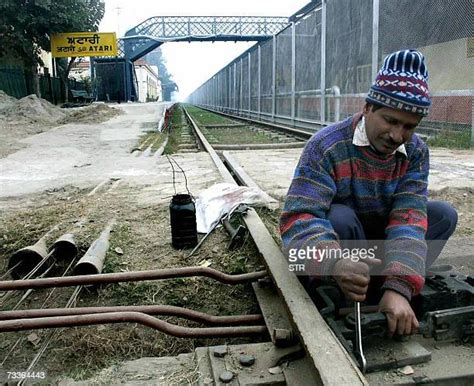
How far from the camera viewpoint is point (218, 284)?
9.44 feet

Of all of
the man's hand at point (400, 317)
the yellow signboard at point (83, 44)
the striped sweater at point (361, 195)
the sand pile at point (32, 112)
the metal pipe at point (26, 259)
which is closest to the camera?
the man's hand at point (400, 317)

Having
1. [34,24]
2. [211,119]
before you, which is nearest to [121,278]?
[211,119]

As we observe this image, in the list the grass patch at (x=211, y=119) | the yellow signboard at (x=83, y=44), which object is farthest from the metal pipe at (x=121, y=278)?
the yellow signboard at (x=83, y=44)

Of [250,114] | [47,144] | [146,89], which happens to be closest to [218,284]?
[47,144]

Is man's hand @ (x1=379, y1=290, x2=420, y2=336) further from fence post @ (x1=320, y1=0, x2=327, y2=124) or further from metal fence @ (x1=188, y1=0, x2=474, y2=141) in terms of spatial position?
fence post @ (x1=320, y1=0, x2=327, y2=124)

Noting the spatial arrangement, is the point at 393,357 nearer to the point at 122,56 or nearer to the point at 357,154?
the point at 357,154

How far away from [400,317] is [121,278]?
1415mm

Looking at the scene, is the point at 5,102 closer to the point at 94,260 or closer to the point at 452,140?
the point at 452,140

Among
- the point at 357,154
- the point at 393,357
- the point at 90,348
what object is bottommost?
the point at 90,348

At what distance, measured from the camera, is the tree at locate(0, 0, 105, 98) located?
71.9 ft

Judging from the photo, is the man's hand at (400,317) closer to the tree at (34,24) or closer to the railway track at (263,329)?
the railway track at (263,329)

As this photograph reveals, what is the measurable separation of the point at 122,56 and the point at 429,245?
126 feet

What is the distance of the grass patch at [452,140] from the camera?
8.26 metres

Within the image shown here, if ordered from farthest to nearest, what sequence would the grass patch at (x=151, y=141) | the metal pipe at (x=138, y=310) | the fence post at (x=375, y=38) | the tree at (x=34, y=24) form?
the tree at (x=34, y=24), the grass patch at (x=151, y=141), the fence post at (x=375, y=38), the metal pipe at (x=138, y=310)
